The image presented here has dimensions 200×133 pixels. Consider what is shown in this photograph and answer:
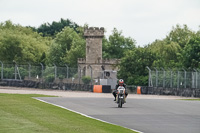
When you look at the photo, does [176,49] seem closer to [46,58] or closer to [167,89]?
[46,58]

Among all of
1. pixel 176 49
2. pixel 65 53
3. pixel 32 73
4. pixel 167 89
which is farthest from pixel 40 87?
pixel 65 53

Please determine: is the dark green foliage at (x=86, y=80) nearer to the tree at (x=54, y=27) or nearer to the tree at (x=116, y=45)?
the tree at (x=116, y=45)

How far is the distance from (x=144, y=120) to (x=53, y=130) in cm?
633

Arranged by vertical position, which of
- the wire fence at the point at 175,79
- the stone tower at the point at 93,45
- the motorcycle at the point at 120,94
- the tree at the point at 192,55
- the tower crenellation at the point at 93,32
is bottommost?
the motorcycle at the point at 120,94

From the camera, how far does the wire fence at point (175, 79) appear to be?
50.5m

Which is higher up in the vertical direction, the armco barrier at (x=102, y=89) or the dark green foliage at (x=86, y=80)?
the dark green foliage at (x=86, y=80)

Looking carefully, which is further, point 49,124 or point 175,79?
point 175,79

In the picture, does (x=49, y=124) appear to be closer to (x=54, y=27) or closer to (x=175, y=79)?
(x=175, y=79)

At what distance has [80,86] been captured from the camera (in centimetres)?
5831

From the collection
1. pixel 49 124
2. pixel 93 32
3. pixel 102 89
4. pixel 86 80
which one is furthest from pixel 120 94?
pixel 93 32

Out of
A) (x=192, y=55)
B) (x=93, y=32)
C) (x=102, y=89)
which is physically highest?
(x=93, y=32)

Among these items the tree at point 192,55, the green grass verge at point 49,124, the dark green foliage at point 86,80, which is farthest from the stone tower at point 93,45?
the green grass verge at point 49,124

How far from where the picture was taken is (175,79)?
53469 millimetres

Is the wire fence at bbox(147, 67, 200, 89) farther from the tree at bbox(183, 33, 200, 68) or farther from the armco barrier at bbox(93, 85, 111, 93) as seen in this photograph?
the tree at bbox(183, 33, 200, 68)
